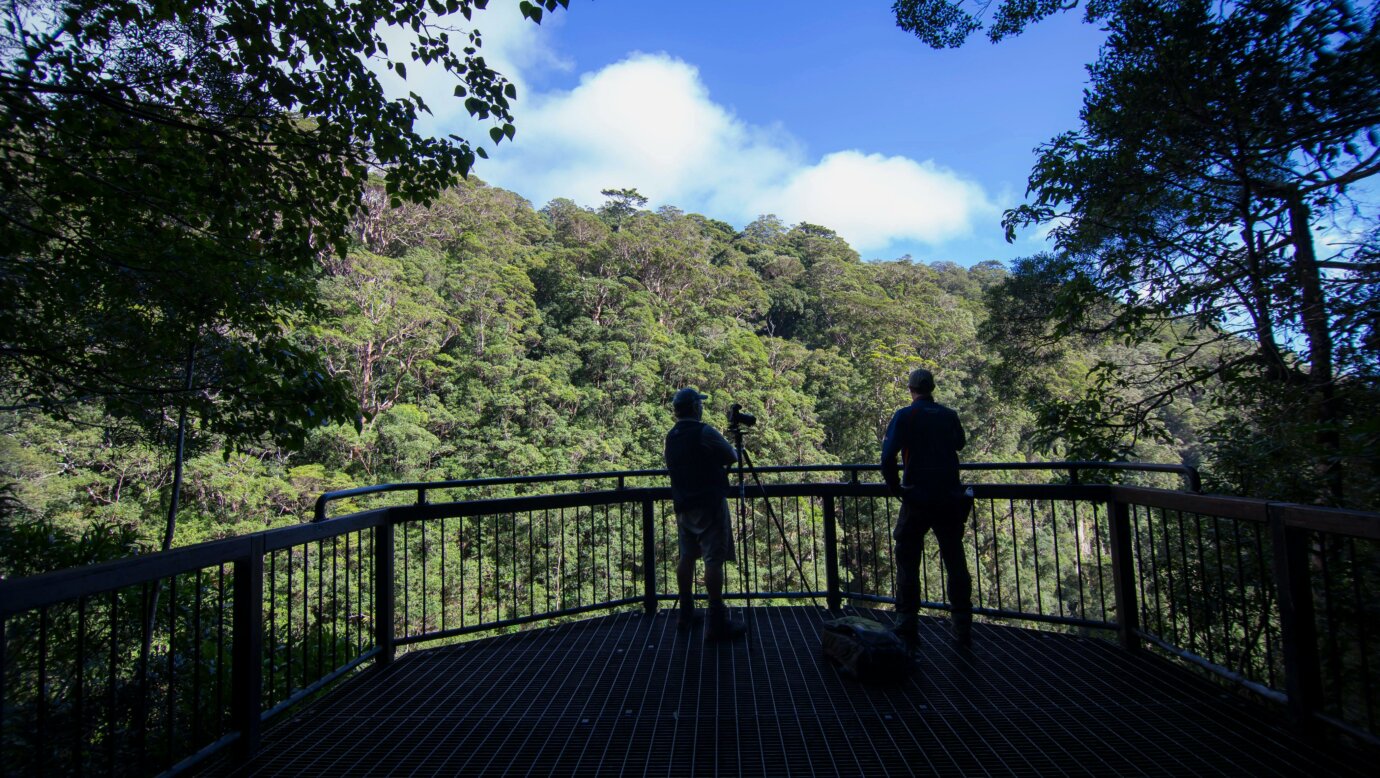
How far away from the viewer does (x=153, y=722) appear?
16.1ft

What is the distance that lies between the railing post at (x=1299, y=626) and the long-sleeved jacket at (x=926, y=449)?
131cm

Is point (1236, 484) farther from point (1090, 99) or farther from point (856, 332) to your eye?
point (856, 332)

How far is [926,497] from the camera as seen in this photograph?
340cm

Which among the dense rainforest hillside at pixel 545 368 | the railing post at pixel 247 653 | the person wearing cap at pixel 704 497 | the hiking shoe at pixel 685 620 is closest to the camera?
the railing post at pixel 247 653

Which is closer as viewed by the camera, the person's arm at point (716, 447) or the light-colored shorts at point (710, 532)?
the person's arm at point (716, 447)

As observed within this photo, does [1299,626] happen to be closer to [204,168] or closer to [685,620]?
[685,620]

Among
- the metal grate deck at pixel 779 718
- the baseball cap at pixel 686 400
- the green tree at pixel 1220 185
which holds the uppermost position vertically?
the green tree at pixel 1220 185

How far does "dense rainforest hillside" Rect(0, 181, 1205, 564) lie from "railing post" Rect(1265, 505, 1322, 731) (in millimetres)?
7847

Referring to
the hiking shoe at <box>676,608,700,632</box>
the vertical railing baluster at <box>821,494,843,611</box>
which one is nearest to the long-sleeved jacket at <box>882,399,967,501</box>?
the vertical railing baluster at <box>821,494,843,611</box>

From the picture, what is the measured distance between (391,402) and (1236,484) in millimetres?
20128

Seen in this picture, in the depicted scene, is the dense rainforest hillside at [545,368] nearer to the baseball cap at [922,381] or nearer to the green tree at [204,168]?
the baseball cap at [922,381]

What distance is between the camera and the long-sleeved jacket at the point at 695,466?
3.70m

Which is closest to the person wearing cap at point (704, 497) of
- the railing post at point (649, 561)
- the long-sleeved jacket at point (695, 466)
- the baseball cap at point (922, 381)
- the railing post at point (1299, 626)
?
the long-sleeved jacket at point (695, 466)

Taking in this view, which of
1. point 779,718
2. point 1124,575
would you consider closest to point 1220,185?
point 1124,575
